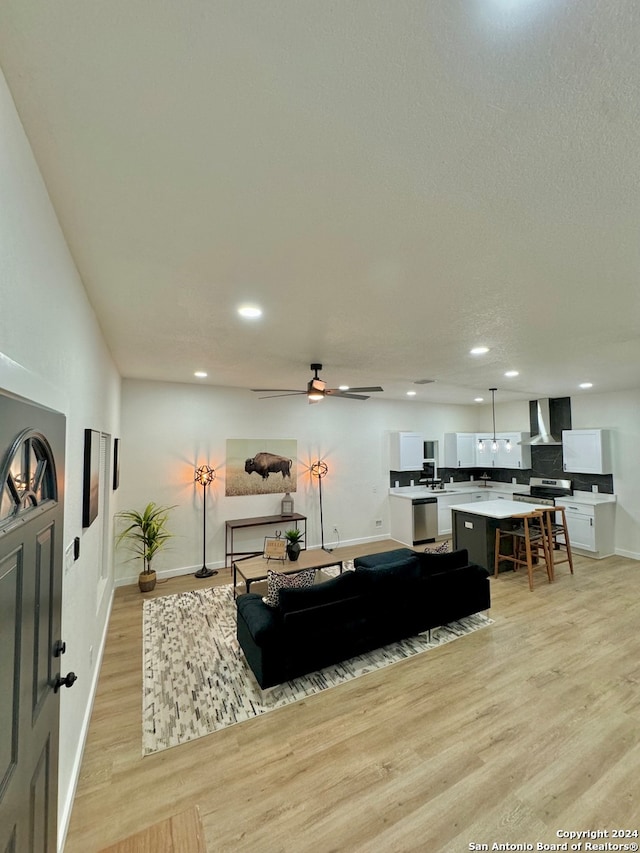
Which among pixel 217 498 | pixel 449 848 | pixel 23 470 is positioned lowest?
pixel 449 848

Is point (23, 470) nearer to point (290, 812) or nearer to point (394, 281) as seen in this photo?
point (394, 281)

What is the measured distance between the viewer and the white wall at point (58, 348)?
0.99 m

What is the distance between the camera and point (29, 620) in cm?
105

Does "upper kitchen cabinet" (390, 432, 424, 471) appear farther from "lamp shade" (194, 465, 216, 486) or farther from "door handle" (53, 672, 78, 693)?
"door handle" (53, 672, 78, 693)

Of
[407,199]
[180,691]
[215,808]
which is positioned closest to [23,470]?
[407,199]

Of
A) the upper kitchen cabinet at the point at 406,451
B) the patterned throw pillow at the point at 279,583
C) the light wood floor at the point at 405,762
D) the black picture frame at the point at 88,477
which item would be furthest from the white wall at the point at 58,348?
the upper kitchen cabinet at the point at 406,451

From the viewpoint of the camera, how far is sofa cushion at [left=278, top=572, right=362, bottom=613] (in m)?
2.72

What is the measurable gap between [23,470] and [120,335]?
236 cm

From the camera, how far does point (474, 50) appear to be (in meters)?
0.85

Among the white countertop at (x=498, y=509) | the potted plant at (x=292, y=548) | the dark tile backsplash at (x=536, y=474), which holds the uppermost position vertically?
the dark tile backsplash at (x=536, y=474)

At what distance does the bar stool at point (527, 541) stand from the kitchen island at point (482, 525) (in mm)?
99

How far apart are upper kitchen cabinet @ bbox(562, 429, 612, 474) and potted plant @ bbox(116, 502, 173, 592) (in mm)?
Result: 7034

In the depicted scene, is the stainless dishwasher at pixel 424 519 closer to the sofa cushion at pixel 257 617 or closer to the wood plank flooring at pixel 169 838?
the sofa cushion at pixel 257 617

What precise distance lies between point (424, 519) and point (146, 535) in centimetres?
477
